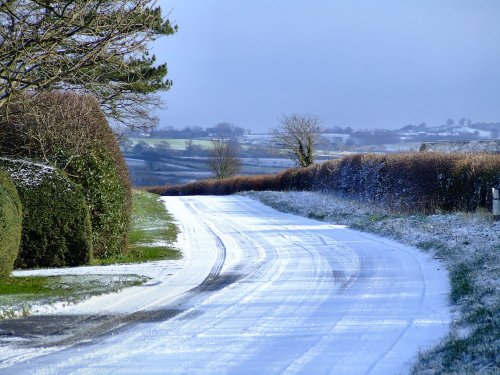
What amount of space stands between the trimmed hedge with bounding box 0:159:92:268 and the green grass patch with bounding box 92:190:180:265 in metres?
1.01

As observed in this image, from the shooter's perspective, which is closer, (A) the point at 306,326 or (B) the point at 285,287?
(A) the point at 306,326

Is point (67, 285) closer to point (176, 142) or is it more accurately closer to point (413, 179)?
point (413, 179)

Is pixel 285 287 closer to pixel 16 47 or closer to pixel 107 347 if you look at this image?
pixel 107 347

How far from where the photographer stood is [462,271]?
42.3 ft

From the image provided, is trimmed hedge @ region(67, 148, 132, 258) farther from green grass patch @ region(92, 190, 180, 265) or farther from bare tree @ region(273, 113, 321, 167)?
bare tree @ region(273, 113, 321, 167)

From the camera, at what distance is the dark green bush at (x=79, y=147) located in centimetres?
1645

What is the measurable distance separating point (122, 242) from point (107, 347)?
955 cm

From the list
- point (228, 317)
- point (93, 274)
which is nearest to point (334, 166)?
point (93, 274)

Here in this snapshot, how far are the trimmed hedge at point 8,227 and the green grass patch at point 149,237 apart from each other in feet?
10.7

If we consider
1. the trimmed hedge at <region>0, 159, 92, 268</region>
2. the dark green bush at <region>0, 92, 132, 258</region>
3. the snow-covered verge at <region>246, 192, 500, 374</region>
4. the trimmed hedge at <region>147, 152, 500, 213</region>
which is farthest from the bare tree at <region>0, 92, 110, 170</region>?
the trimmed hedge at <region>147, 152, 500, 213</region>

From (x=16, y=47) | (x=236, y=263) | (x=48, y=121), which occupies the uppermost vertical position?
(x=16, y=47)

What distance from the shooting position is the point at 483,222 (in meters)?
18.8

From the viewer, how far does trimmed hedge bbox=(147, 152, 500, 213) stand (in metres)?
26.9

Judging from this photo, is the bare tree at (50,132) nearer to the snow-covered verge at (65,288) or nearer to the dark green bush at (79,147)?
the dark green bush at (79,147)
